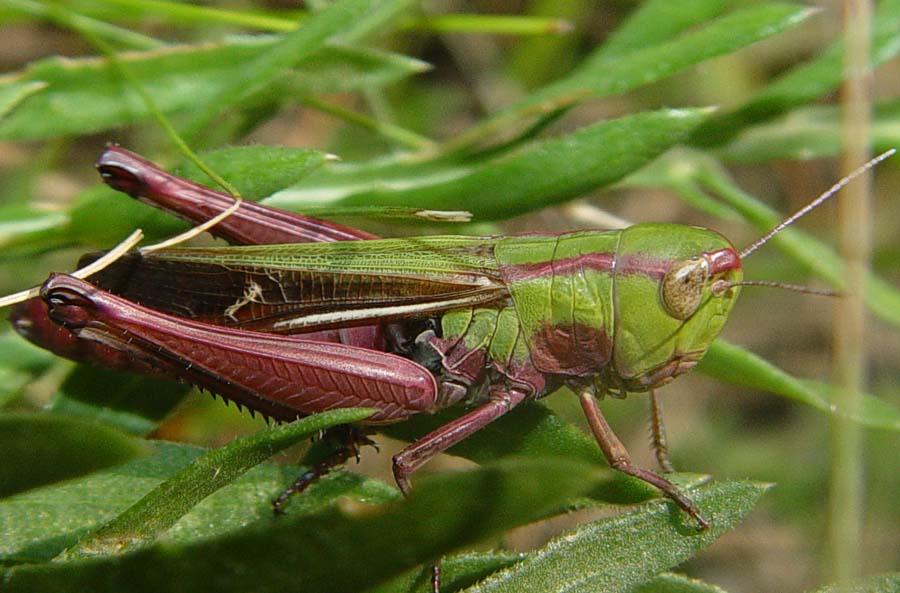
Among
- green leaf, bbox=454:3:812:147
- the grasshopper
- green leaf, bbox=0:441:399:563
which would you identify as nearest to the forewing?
the grasshopper

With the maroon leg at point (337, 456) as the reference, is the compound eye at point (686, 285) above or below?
above

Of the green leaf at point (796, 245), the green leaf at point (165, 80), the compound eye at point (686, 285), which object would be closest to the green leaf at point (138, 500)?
the compound eye at point (686, 285)

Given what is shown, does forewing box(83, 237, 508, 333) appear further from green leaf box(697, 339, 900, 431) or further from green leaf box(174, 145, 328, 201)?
green leaf box(697, 339, 900, 431)

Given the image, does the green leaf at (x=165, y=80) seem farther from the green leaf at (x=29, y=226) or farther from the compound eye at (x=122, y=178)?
the compound eye at (x=122, y=178)

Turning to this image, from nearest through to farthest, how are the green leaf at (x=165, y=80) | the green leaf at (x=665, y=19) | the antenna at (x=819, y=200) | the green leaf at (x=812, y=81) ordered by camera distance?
the antenna at (x=819, y=200) < the green leaf at (x=165, y=80) < the green leaf at (x=812, y=81) < the green leaf at (x=665, y=19)

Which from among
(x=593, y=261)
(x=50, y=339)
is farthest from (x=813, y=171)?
(x=50, y=339)

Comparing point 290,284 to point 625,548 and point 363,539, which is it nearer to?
point 625,548

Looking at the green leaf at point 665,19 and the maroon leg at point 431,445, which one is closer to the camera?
the maroon leg at point 431,445
